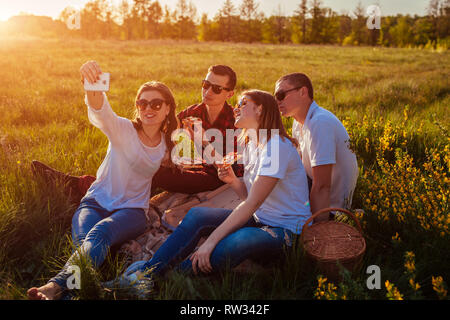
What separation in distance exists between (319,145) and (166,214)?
177 cm

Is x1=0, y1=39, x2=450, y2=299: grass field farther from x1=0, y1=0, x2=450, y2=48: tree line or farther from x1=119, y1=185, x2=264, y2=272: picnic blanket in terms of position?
x1=0, y1=0, x2=450, y2=48: tree line

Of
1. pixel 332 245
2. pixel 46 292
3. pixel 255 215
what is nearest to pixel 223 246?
pixel 255 215

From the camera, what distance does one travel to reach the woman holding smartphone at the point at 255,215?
2.74 meters

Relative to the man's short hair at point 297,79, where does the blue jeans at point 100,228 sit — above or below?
below

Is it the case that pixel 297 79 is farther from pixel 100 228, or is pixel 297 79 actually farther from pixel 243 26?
pixel 243 26

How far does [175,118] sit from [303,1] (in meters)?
81.9

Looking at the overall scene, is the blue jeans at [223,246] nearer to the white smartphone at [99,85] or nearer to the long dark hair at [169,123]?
the long dark hair at [169,123]

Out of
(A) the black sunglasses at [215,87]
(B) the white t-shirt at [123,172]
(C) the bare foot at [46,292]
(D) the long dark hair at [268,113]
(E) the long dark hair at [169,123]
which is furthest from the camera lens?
(A) the black sunglasses at [215,87]

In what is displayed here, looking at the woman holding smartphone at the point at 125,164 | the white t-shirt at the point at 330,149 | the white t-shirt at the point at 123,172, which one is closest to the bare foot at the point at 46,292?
the woman holding smartphone at the point at 125,164

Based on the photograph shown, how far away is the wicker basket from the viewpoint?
267 centimetres

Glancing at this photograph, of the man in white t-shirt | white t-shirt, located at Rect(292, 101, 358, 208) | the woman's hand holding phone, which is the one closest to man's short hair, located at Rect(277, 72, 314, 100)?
the man in white t-shirt

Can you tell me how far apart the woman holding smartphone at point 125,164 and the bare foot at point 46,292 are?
589mm

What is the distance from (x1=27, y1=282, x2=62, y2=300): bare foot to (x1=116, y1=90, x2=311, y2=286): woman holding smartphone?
416 millimetres

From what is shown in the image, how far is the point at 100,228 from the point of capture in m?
3.06
